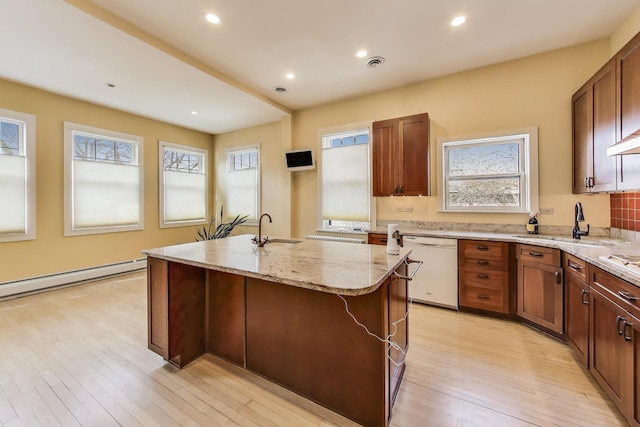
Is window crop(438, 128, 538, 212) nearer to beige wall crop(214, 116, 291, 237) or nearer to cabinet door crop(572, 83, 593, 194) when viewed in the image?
cabinet door crop(572, 83, 593, 194)

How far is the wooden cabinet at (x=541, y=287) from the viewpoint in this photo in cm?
241

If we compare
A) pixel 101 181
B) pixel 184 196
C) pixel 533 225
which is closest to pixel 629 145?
pixel 533 225

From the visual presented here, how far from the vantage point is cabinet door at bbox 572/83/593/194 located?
2.56 m

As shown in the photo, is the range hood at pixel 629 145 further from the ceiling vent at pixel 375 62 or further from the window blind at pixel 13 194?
the window blind at pixel 13 194

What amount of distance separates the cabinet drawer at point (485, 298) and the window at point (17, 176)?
596cm

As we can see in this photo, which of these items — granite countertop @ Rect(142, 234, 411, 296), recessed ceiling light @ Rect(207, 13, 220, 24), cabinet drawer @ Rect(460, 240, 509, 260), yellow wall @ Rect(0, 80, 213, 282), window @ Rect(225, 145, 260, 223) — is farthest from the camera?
window @ Rect(225, 145, 260, 223)

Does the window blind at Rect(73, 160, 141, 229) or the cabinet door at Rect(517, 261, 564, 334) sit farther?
the window blind at Rect(73, 160, 141, 229)

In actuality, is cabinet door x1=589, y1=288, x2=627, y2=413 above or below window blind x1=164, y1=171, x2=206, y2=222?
below

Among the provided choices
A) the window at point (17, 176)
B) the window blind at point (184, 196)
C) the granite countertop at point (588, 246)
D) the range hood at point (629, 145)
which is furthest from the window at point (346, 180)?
the window at point (17, 176)

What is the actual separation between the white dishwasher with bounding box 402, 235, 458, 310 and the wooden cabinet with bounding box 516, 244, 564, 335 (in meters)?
0.63

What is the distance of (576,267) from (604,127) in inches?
51.9

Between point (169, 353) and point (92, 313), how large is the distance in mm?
1885

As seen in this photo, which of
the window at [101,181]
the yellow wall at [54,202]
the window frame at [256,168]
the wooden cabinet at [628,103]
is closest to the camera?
the wooden cabinet at [628,103]

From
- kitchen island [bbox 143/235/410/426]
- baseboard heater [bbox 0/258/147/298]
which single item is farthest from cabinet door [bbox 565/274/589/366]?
baseboard heater [bbox 0/258/147/298]
